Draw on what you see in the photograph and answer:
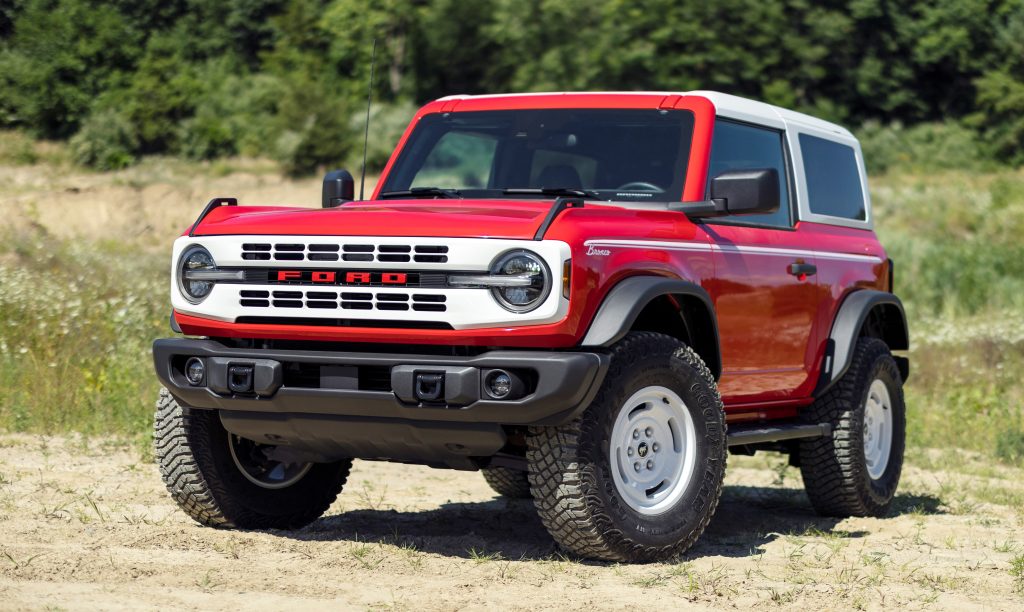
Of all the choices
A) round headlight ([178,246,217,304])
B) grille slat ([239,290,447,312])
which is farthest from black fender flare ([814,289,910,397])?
round headlight ([178,246,217,304])

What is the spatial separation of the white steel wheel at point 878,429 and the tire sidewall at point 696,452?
2.32 m

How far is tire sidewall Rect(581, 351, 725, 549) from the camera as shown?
5465 mm

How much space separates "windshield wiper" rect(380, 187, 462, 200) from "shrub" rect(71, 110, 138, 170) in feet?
109

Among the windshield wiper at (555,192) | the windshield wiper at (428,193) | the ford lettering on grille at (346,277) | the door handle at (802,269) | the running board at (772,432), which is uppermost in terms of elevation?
the windshield wiper at (555,192)

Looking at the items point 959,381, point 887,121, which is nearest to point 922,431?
point 959,381

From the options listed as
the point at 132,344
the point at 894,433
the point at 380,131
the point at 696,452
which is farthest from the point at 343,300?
the point at 380,131

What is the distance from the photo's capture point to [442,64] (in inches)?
2338

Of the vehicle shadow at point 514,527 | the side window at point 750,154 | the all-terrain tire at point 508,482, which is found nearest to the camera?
the vehicle shadow at point 514,527

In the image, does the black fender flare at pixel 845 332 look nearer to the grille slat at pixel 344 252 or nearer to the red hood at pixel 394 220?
the red hood at pixel 394 220

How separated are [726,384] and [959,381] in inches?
328

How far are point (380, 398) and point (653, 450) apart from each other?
1243 millimetres

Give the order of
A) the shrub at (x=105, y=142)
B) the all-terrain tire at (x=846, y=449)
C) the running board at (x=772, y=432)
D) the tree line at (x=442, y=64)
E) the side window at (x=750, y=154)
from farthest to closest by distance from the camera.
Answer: the tree line at (x=442, y=64) < the shrub at (x=105, y=142) < the all-terrain tire at (x=846, y=449) < the side window at (x=750, y=154) < the running board at (x=772, y=432)

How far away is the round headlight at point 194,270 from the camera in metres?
5.81

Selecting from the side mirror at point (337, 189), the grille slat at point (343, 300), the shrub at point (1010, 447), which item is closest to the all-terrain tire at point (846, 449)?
the side mirror at point (337, 189)
